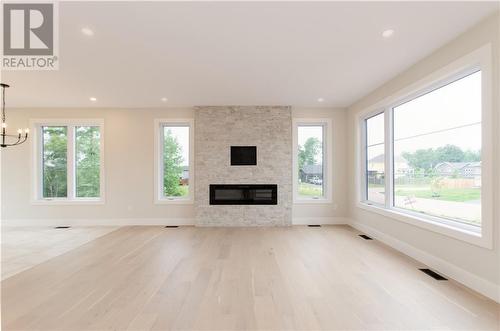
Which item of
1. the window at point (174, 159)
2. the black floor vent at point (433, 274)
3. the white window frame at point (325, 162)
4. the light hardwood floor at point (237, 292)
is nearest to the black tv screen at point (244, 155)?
the white window frame at point (325, 162)

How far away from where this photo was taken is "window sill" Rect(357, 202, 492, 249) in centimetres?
264

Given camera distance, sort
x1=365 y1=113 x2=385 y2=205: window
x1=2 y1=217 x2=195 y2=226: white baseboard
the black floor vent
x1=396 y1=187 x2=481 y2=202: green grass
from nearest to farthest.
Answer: x1=396 y1=187 x2=481 y2=202: green grass → the black floor vent → x1=365 y1=113 x2=385 y2=205: window → x1=2 y1=217 x2=195 y2=226: white baseboard

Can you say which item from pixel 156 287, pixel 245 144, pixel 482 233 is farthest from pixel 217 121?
pixel 482 233

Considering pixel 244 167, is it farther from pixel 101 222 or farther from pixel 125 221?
pixel 101 222

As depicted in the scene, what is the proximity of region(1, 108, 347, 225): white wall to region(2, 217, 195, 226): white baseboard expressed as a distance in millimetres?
17

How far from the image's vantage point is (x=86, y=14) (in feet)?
8.21

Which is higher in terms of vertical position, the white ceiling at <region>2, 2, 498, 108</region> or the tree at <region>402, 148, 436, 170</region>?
the white ceiling at <region>2, 2, 498, 108</region>

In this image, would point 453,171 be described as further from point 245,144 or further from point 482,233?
point 245,144

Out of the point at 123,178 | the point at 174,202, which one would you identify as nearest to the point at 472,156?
the point at 174,202

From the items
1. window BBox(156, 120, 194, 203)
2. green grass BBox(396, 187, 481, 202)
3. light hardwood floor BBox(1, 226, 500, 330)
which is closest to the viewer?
light hardwood floor BBox(1, 226, 500, 330)

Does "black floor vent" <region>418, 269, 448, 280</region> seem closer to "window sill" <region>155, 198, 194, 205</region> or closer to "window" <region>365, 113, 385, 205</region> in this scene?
"window" <region>365, 113, 385, 205</region>

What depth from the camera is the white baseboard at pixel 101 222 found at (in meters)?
6.14

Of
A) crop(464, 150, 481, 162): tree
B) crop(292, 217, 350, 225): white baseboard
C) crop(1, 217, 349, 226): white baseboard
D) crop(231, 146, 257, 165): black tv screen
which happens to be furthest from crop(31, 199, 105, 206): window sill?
crop(464, 150, 481, 162): tree

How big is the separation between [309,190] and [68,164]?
239 inches
